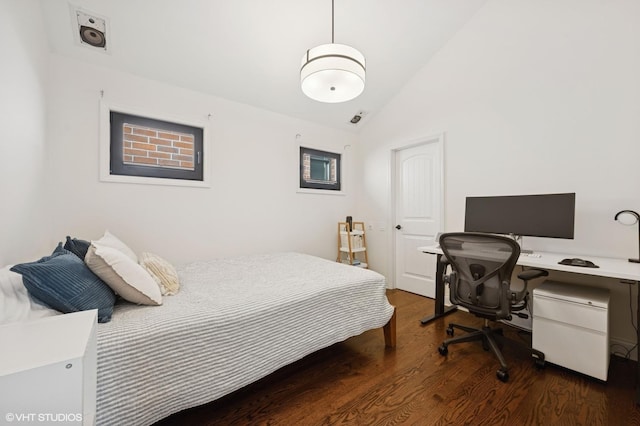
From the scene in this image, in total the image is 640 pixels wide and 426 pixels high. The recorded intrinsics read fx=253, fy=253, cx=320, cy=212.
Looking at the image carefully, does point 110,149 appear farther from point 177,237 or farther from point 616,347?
point 616,347

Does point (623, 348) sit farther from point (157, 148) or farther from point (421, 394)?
point (157, 148)

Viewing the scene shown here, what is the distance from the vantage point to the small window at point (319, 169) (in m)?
3.79

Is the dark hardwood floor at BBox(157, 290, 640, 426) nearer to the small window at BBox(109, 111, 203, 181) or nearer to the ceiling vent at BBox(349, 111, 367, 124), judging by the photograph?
the small window at BBox(109, 111, 203, 181)

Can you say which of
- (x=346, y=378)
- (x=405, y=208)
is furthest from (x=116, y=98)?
(x=405, y=208)

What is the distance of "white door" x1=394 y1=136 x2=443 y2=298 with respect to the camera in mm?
3270

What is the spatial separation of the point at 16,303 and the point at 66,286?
0.52 ft

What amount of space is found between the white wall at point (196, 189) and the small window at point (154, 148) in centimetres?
14

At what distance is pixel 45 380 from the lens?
0.60 meters

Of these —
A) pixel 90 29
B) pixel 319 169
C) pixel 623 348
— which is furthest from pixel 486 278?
pixel 90 29

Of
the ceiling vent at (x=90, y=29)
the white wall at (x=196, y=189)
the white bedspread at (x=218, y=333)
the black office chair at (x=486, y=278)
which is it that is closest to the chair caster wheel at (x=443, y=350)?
the black office chair at (x=486, y=278)

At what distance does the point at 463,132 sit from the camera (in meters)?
2.94

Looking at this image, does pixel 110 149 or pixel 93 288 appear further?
pixel 110 149

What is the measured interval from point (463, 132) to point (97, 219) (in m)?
3.88

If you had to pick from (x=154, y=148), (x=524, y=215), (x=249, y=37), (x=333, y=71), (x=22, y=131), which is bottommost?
(x=524, y=215)
